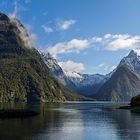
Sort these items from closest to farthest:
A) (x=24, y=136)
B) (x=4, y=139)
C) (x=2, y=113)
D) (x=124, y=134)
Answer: (x=4, y=139) → (x=24, y=136) → (x=124, y=134) → (x=2, y=113)

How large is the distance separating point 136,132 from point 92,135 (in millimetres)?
13578

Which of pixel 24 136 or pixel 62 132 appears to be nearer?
pixel 24 136

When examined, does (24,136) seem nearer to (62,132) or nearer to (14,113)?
(62,132)

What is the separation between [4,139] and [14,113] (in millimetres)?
90263

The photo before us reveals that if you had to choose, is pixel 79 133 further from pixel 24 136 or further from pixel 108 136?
pixel 24 136

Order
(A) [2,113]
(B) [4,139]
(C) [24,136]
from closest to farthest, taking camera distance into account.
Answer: (B) [4,139] < (C) [24,136] < (A) [2,113]

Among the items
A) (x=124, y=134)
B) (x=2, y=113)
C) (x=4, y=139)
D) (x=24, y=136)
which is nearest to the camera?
(x=4, y=139)

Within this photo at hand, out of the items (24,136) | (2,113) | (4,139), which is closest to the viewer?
(4,139)

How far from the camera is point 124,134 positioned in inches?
4220

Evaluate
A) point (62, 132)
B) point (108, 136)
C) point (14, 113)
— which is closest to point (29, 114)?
point (14, 113)

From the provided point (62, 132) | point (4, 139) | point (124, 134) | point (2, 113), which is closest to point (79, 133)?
point (62, 132)

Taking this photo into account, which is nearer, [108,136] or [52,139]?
[52,139]

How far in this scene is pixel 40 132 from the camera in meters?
110

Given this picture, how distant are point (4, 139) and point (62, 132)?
23.8 m
